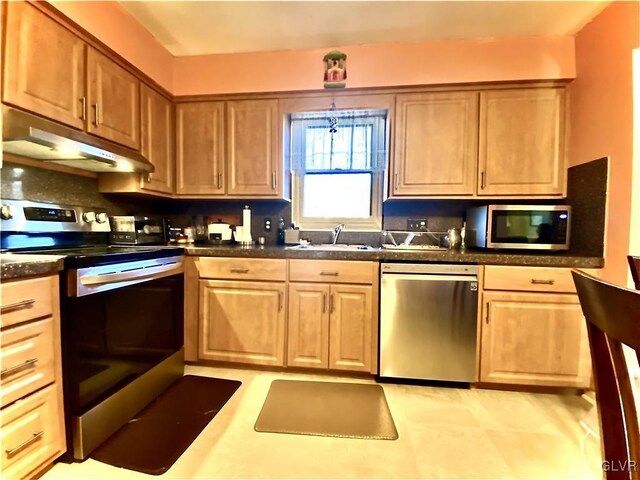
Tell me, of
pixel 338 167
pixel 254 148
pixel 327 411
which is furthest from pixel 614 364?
pixel 254 148

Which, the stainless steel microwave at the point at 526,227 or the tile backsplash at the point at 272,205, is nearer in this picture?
the tile backsplash at the point at 272,205

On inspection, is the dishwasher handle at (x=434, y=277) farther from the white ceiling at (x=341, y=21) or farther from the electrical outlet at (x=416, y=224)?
the white ceiling at (x=341, y=21)

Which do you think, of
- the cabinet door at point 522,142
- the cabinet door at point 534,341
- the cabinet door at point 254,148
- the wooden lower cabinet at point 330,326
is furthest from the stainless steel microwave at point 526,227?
the cabinet door at point 254,148

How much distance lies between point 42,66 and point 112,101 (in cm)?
41

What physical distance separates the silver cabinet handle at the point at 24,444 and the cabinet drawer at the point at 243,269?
109 centimetres

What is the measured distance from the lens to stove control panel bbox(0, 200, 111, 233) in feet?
4.96

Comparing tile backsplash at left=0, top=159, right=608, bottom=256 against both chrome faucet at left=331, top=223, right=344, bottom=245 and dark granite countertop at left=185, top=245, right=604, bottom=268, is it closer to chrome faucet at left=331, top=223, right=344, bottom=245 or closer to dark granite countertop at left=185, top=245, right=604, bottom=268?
chrome faucet at left=331, top=223, right=344, bottom=245

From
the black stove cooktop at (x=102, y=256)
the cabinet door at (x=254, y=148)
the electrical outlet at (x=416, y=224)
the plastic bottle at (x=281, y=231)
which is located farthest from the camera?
the plastic bottle at (x=281, y=231)

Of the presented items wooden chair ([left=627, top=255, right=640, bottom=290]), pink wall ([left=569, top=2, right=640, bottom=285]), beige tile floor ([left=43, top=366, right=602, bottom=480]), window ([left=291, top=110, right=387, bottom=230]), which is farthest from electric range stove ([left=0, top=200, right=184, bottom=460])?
pink wall ([left=569, top=2, right=640, bottom=285])

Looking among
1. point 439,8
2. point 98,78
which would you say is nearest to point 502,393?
point 439,8

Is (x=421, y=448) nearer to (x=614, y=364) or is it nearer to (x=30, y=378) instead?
(x=614, y=364)

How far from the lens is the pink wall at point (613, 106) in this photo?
5.32 feet

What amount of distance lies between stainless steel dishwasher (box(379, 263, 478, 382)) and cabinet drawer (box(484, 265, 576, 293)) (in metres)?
0.11

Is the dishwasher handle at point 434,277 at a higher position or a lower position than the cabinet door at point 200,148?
lower
